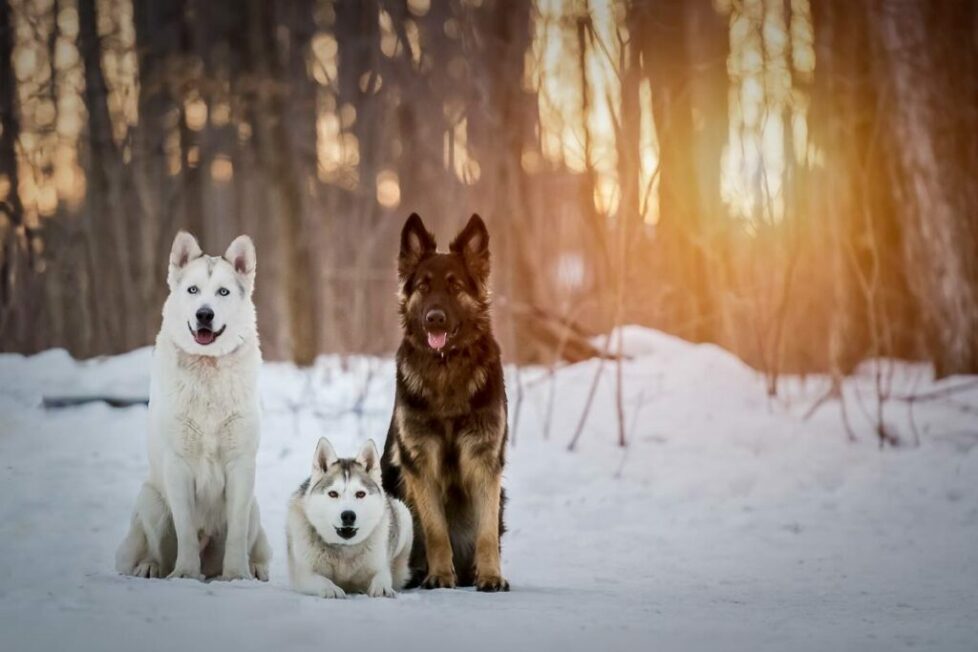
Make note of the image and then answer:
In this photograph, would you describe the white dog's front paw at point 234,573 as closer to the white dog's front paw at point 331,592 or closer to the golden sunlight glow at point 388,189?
the white dog's front paw at point 331,592

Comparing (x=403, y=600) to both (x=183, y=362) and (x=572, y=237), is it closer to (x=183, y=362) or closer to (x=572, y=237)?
(x=183, y=362)

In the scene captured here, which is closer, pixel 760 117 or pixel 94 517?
pixel 94 517

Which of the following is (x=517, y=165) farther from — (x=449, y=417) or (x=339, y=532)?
(x=339, y=532)

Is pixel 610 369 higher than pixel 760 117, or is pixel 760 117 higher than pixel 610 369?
pixel 760 117

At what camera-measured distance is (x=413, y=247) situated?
13.5 feet

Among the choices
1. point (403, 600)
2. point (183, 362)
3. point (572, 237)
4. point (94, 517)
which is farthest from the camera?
point (572, 237)

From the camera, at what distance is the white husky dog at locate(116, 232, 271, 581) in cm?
358

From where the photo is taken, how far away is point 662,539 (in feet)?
17.7

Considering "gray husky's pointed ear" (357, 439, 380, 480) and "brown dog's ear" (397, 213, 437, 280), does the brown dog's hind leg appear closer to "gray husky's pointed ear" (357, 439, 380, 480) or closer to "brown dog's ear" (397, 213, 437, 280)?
"gray husky's pointed ear" (357, 439, 380, 480)

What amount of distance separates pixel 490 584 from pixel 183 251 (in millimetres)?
1744

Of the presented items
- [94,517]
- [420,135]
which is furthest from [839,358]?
[94,517]

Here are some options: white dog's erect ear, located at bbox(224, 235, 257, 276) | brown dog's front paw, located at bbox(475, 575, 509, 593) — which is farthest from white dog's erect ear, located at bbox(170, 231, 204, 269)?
brown dog's front paw, located at bbox(475, 575, 509, 593)

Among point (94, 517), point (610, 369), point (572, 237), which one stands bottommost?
point (94, 517)

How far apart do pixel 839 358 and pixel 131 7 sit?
682 cm
